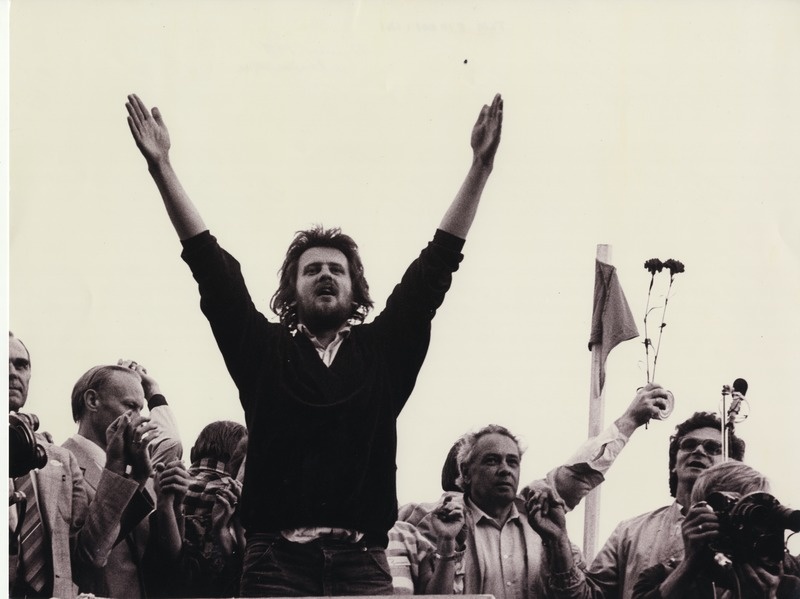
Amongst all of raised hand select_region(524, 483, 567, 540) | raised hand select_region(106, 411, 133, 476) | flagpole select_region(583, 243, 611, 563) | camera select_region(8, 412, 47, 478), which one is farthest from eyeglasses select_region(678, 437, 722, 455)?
camera select_region(8, 412, 47, 478)

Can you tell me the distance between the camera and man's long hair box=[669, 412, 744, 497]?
474 centimetres

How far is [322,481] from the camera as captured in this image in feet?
15.0

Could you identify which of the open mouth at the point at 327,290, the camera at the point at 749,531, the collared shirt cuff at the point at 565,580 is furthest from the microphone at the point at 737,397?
the open mouth at the point at 327,290

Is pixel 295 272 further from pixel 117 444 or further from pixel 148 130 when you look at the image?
pixel 117 444

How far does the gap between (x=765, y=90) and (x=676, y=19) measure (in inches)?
18.6

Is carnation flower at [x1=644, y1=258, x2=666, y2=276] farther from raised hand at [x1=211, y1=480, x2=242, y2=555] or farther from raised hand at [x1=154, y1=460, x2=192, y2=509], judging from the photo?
raised hand at [x1=154, y1=460, x2=192, y2=509]

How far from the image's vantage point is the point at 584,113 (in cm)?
482

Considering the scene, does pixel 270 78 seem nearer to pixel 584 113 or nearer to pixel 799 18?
pixel 584 113

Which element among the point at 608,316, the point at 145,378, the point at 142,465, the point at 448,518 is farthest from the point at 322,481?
the point at 608,316

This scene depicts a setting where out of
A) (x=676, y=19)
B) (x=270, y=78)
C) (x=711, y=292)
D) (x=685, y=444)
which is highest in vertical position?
(x=676, y=19)

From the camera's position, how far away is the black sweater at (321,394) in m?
4.57

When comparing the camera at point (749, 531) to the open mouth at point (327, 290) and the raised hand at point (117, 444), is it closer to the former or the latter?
the open mouth at point (327, 290)

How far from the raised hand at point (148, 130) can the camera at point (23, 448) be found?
1.16 m

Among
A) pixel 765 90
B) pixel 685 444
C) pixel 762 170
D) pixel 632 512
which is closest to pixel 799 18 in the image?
pixel 765 90
